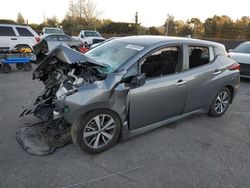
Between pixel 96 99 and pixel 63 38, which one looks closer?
pixel 96 99

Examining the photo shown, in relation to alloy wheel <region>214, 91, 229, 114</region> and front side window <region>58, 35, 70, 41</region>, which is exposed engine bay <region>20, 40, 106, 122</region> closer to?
alloy wheel <region>214, 91, 229, 114</region>

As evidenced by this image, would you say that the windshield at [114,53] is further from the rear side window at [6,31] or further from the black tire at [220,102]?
the rear side window at [6,31]

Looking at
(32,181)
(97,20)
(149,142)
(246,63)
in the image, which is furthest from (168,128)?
(97,20)

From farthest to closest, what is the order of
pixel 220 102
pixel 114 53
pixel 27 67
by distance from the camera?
1. pixel 27 67
2. pixel 220 102
3. pixel 114 53

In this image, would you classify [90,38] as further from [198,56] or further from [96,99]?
[96,99]

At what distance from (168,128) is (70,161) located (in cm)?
197

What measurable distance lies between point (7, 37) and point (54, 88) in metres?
8.58

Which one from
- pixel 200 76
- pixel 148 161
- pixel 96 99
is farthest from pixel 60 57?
pixel 200 76

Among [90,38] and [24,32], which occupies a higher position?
[24,32]

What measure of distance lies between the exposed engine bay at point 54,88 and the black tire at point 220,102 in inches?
102

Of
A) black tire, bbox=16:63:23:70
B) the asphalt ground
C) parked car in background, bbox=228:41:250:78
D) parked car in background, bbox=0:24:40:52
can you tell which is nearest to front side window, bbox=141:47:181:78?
the asphalt ground

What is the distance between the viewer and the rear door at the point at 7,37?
11180 mm

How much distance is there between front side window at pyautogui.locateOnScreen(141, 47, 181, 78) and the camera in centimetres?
396

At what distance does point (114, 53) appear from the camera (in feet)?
13.9
